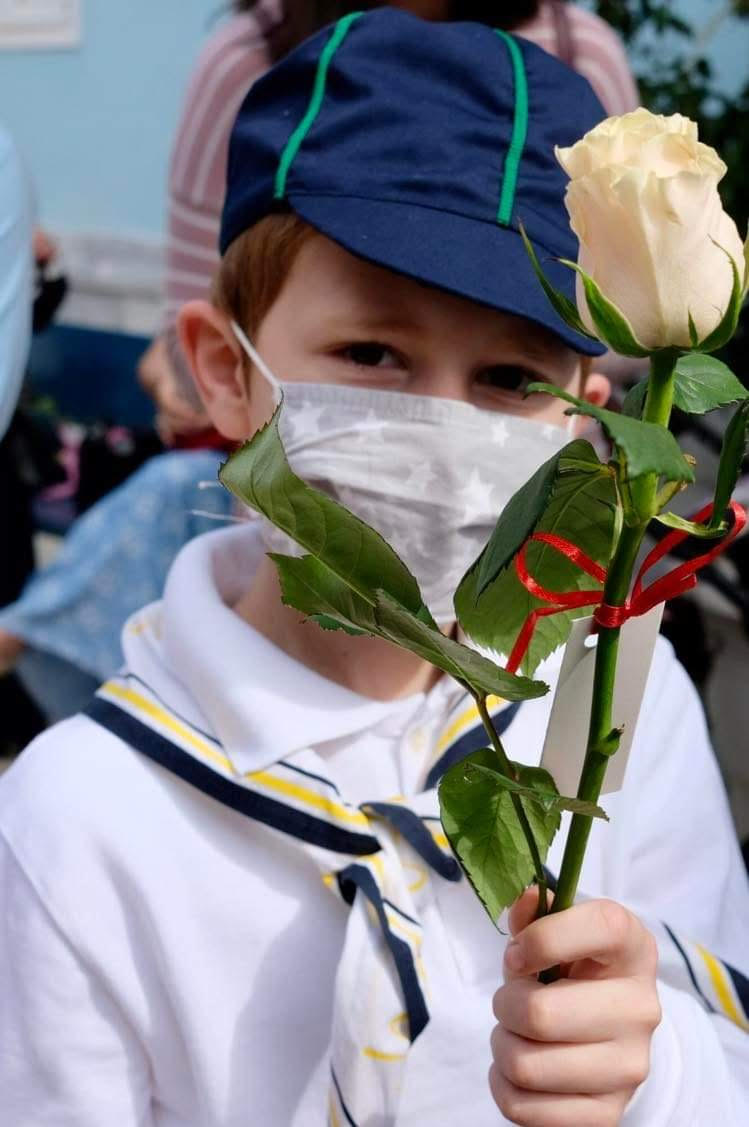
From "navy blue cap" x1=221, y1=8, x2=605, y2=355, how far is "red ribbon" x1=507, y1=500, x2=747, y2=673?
43 cm

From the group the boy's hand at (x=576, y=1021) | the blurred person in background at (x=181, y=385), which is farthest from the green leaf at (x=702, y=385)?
the blurred person in background at (x=181, y=385)

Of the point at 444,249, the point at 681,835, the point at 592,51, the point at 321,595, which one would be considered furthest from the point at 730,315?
the point at 592,51

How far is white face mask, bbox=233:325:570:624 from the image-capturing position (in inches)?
39.4

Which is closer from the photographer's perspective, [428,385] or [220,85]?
[428,385]

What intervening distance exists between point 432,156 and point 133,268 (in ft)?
14.6

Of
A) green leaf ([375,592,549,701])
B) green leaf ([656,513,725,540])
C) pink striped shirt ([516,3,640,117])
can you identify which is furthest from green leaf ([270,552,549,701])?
pink striped shirt ([516,3,640,117])

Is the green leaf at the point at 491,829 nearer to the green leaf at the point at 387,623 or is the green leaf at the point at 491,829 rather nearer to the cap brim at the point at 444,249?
the green leaf at the point at 387,623

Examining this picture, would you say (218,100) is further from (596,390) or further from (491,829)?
(491,829)

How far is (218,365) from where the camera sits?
3.94 ft

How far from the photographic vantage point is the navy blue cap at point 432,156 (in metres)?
0.98

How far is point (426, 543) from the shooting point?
1.02m

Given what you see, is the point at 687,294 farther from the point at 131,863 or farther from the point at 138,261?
the point at 138,261

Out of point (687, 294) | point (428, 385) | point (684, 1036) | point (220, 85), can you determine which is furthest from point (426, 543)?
point (220, 85)

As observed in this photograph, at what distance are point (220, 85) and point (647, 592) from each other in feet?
4.54
